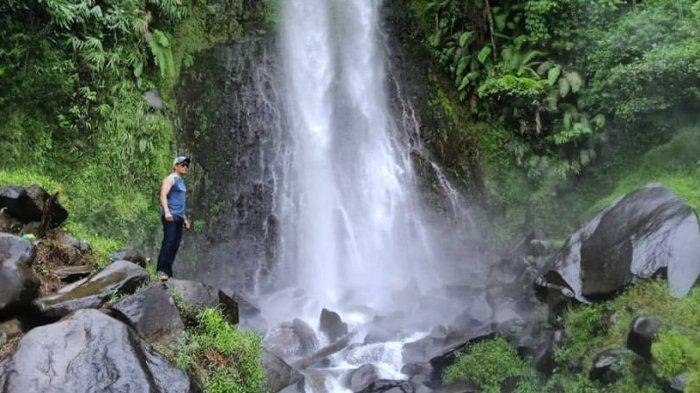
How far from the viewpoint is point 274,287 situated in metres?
13.7

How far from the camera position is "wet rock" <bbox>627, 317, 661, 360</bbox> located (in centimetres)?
679

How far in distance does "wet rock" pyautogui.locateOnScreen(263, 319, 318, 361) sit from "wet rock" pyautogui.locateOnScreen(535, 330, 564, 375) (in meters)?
4.01

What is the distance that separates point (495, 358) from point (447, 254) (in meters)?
5.81

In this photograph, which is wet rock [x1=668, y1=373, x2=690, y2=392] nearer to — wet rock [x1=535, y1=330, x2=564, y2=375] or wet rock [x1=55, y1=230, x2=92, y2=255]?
wet rock [x1=535, y1=330, x2=564, y2=375]

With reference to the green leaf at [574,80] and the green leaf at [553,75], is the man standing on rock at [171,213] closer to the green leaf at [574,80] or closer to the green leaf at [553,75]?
the green leaf at [553,75]

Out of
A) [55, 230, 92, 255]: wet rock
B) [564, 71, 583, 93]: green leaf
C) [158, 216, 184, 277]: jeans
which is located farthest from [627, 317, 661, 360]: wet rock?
[564, 71, 583, 93]: green leaf

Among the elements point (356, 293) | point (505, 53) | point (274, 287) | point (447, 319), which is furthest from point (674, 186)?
point (274, 287)

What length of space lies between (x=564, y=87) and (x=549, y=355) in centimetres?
790

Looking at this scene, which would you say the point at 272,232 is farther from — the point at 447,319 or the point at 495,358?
the point at 495,358

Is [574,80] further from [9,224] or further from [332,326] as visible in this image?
[9,224]

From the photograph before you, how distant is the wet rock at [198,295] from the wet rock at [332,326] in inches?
132

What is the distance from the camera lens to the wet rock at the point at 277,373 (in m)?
7.86

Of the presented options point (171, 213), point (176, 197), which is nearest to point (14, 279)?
point (171, 213)

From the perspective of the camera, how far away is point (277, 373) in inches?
316
